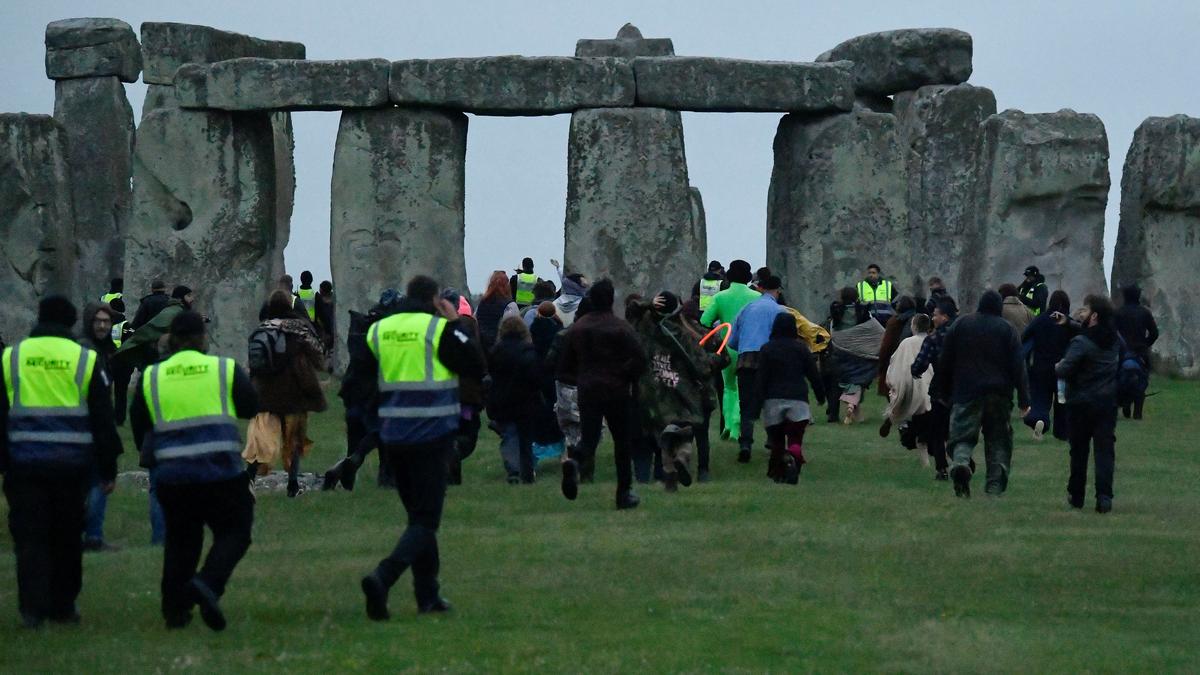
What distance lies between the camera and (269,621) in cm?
1332

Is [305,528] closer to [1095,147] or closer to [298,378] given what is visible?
[298,378]

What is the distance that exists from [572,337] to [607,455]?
4.77 meters

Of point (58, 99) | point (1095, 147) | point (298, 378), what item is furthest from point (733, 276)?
point (58, 99)

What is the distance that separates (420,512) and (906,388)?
8385 millimetres

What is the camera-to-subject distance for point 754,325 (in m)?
21.5

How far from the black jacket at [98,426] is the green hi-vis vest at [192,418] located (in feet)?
1.02

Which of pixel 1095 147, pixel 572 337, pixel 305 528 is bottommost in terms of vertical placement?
pixel 305 528

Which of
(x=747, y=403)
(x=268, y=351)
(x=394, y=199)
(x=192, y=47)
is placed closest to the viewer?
(x=268, y=351)

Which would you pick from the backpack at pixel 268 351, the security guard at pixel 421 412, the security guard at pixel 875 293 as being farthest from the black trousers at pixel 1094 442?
the security guard at pixel 875 293

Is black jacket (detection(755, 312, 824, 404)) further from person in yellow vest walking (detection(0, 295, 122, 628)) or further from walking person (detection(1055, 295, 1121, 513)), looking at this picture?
person in yellow vest walking (detection(0, 295, 122, 628))

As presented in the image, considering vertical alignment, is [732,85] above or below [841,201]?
above

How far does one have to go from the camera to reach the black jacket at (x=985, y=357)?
18406 mm

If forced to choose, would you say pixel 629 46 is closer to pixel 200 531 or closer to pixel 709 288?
pixel 709 288

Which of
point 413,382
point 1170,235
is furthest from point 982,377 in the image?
point 1170,235
